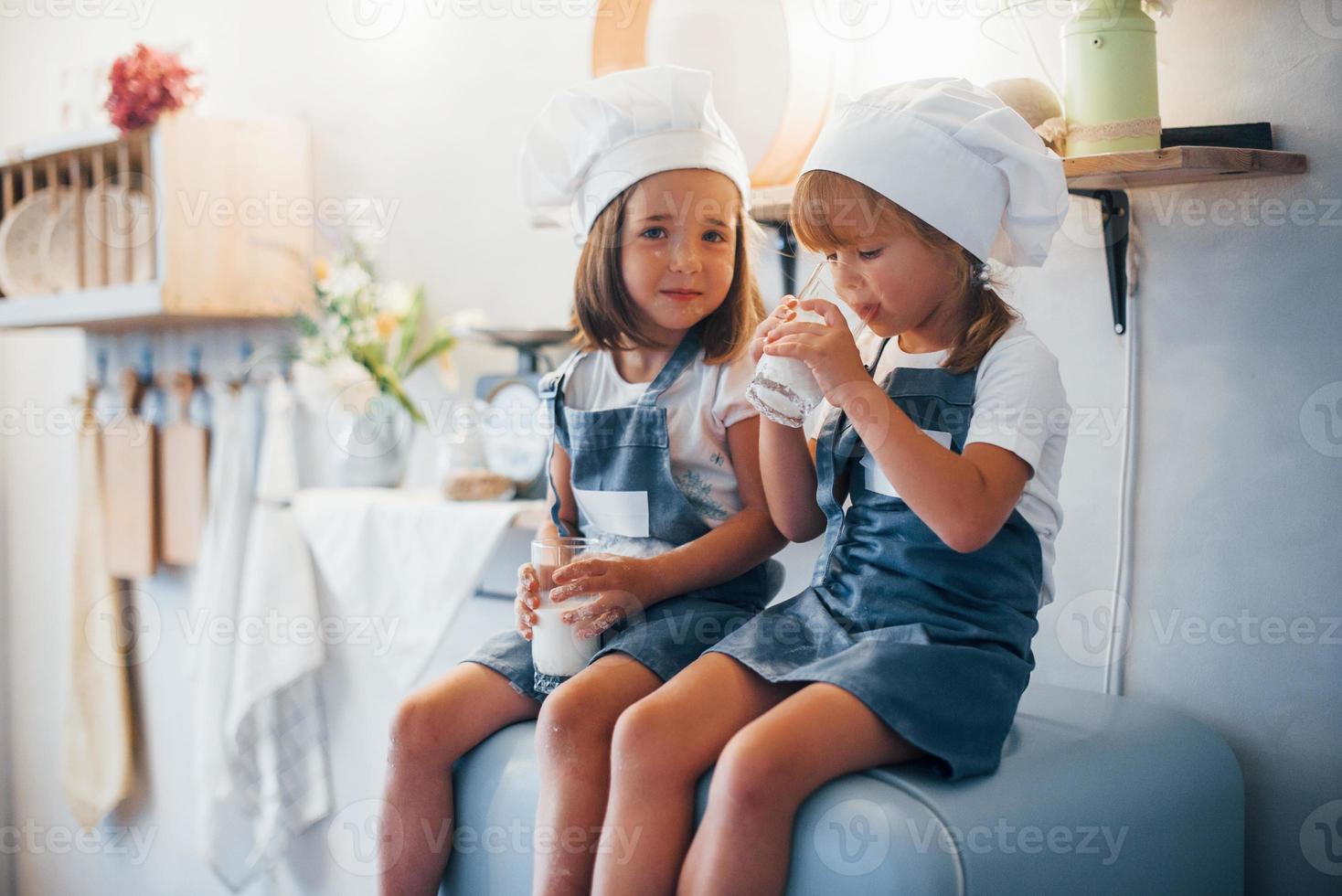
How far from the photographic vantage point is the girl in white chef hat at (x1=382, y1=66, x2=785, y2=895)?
115cm

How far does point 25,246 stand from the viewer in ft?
7.13

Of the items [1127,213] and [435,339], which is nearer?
[1127,213]

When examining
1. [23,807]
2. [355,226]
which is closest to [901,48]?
[355,226]

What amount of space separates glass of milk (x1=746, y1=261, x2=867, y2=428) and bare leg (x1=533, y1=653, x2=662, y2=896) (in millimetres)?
278

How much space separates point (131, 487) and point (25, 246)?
47cm

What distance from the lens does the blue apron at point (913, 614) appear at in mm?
950

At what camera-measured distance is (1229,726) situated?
1208mm

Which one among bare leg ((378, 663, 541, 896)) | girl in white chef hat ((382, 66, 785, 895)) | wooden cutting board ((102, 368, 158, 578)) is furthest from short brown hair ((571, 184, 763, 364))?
wooden cutting board ((102, 368, 158, 578))

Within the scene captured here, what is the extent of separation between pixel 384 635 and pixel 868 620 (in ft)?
3.17

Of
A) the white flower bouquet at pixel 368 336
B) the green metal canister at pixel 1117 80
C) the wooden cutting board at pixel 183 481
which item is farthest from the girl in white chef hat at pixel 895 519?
the wooden cutting board at pixel 183 481

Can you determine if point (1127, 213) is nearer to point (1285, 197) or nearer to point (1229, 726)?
point (1285, 197)

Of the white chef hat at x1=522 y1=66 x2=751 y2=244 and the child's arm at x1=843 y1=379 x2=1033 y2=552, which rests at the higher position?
the white chef hat at x1=522 y1=66 x2=751 y2=244

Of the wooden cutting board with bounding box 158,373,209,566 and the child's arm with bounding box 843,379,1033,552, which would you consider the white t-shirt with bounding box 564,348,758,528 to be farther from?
the wooden cutting board with bounding box 158,373,209,566

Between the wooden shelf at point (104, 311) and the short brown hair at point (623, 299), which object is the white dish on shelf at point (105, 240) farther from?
the short brown hair at point (623, 299)
